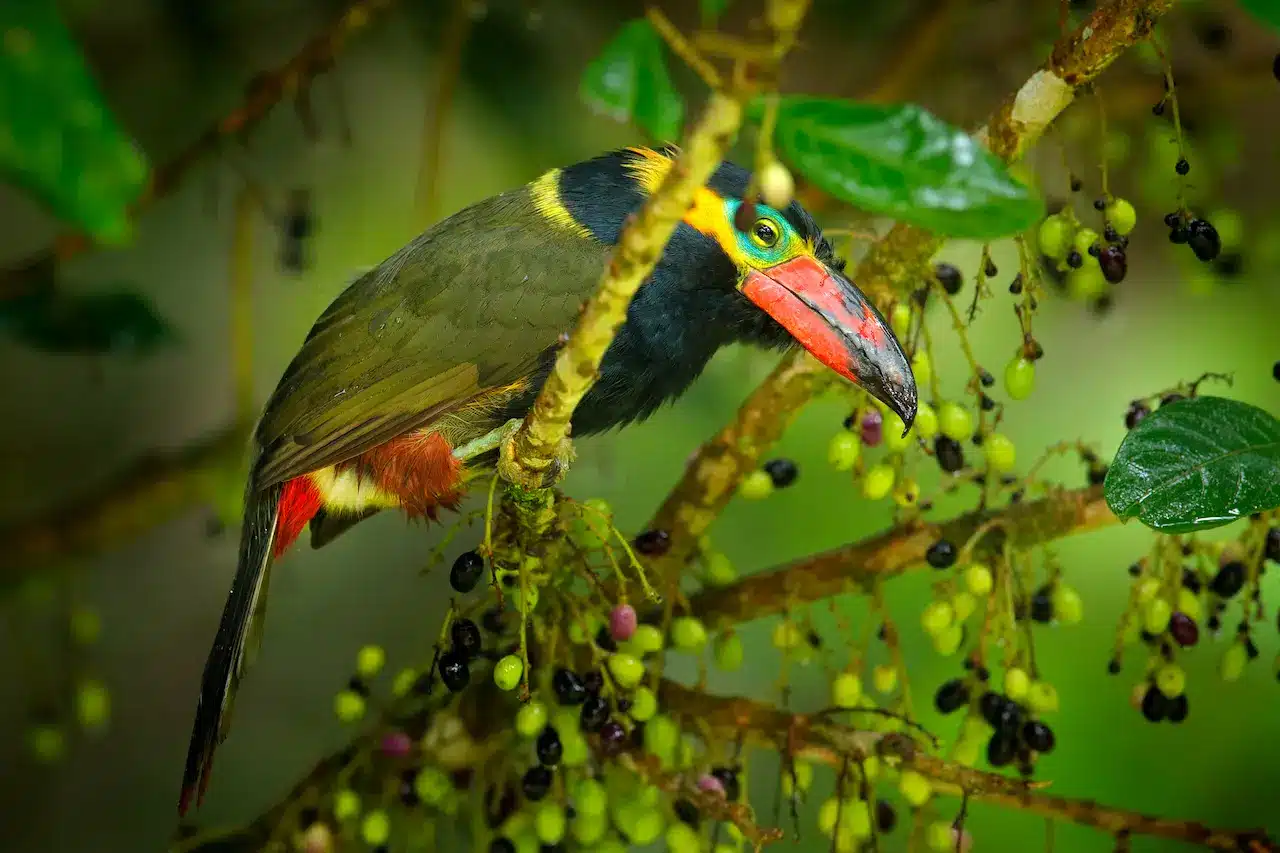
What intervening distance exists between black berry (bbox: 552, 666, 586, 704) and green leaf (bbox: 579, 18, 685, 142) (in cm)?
62

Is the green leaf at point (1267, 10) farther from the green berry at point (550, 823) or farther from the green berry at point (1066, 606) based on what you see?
the green berry at point (550, 823)

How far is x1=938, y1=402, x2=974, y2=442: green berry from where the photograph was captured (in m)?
1.51

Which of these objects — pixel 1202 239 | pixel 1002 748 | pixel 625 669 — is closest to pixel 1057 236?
pixel 1202 239

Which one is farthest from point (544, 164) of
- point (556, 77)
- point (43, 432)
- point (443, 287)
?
point (43, 432)

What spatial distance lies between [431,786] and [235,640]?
319mm

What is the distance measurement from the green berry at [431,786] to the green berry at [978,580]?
0.68m

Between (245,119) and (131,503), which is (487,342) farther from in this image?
(131,503)

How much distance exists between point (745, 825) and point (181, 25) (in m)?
1.94

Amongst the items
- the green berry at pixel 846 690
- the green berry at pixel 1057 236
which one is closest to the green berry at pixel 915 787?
the green berry at pixel 846 690

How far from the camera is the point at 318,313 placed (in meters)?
2.65

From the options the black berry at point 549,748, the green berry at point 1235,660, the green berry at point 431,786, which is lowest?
the green berry at point 431,786

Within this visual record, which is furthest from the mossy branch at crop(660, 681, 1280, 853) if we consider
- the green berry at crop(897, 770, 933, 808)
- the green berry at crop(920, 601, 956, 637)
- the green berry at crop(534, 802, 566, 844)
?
the green berry at crop(534, 802, 566, 844)

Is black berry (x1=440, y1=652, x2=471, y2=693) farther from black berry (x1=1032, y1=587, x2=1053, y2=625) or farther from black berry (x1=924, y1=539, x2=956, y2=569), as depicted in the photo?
black berry (x1=1032, y1=587, x2=1053, y2=625)

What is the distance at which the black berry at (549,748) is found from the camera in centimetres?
147
